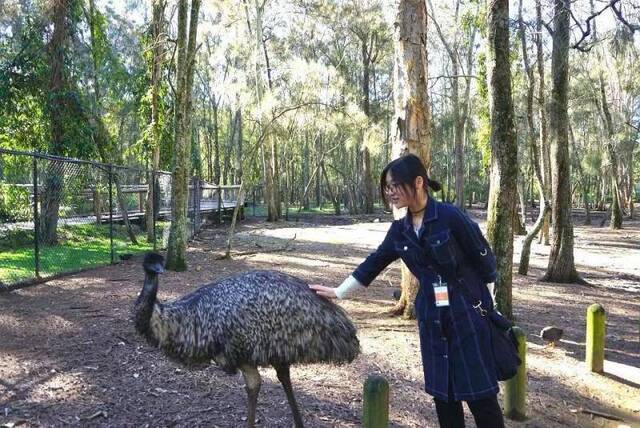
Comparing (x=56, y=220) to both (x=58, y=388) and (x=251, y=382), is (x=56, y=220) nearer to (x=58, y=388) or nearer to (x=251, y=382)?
(x=58, y=388)

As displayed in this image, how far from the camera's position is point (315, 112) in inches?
890

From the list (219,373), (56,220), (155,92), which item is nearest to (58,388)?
(219,373)

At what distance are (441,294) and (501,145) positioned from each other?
13.6ft

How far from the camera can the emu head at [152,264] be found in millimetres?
3504

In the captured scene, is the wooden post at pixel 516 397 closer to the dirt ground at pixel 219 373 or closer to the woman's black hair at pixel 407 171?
the dirt ground at pixel 219 373

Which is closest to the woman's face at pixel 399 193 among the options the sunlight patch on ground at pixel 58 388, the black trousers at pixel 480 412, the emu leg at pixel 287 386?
the black trousers at pixel 480 412

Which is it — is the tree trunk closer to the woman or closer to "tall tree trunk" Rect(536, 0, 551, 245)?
"tall tree trunk" Rect(536, 0, 551, 245)

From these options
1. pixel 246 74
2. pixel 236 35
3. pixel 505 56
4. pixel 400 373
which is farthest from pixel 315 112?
pixel 400 373

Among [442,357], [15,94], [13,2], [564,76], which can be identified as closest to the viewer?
[442,357]

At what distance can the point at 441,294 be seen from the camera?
2807 millimetres

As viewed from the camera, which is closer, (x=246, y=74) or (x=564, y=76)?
(x=564, y=76)

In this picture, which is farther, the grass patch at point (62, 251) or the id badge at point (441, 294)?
the grass patch at point (62, 251)

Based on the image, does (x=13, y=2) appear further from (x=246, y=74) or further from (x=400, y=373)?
(x=400, y=373)

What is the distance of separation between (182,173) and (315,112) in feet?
40.1
